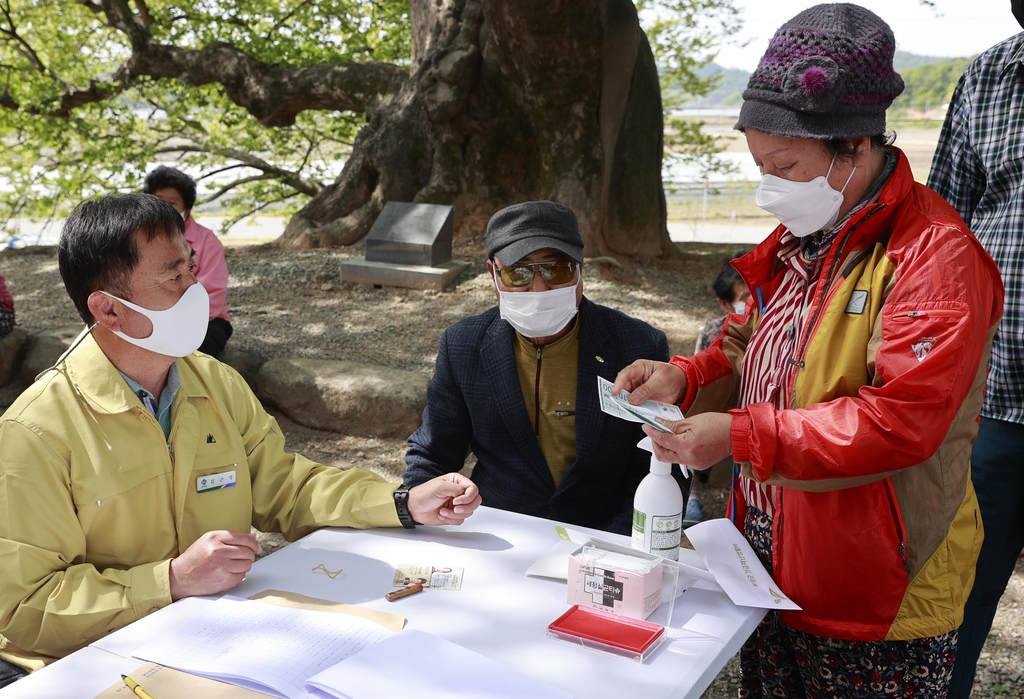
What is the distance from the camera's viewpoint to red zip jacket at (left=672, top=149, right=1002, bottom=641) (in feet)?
5.37

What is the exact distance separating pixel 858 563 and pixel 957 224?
699mm

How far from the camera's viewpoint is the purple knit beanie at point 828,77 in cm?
168

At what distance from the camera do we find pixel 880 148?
1.85 metres

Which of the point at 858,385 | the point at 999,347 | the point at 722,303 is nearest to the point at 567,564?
the point at 858,385

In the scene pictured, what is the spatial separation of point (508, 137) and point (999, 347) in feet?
24.9

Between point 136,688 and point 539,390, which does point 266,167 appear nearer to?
point 539,390

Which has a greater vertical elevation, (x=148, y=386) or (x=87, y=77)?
(x=87, y=77)

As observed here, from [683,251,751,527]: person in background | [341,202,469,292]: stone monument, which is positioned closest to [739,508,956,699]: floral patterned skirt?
[683,251,751,527]: person in background

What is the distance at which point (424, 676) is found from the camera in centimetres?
153

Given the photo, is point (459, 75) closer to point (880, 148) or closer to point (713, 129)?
point (880, 148)

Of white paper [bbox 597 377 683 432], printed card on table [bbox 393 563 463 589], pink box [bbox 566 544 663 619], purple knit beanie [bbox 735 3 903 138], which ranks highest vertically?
purple knit beanie [bbox 735 3 903 138]

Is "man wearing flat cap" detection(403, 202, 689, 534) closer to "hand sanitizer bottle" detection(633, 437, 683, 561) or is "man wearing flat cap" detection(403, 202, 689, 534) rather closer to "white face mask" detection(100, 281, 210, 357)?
"hand sanitizer bottle" detection(633, 437, 683, 561)

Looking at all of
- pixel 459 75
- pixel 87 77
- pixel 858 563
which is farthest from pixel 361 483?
pixel 87 77

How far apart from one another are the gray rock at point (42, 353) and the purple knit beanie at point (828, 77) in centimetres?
574
